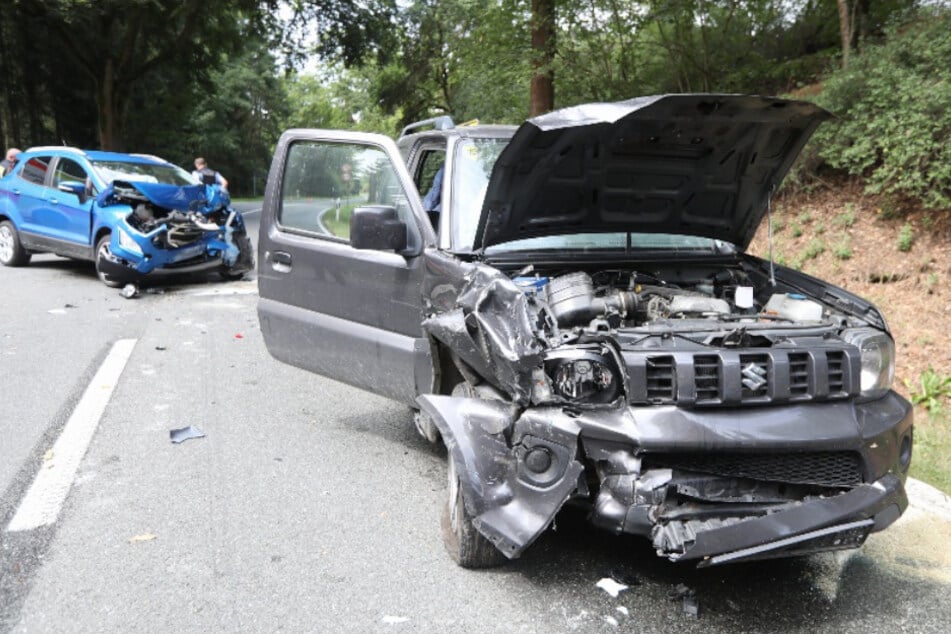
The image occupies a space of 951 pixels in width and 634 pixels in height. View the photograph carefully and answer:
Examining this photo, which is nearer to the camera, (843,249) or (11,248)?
(843,249)

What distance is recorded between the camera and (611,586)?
3.33m

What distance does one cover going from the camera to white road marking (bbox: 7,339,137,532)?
12.8 ft

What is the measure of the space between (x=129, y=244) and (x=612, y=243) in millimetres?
7850

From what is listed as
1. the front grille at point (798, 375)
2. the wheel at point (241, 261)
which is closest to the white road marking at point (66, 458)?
the front grille at point (798, 375)

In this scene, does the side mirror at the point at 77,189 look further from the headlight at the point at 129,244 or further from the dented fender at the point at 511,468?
the dented fender at the point at 511,468

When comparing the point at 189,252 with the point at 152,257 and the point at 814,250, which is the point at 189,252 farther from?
the point at 814,250

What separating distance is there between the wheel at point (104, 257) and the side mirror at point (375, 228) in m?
7.69

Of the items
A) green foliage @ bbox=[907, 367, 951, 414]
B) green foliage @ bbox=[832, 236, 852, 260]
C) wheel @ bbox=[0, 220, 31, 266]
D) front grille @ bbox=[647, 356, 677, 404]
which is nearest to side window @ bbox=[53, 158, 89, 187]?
wheel @ bbox=[0, 220, 31, 266]

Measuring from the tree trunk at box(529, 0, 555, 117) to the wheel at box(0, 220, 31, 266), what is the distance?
27.2 ft

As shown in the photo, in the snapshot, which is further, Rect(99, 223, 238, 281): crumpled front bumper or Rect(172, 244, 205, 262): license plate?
Rect(172, 244, 205, 262): license plate

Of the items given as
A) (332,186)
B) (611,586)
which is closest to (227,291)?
(332,186)

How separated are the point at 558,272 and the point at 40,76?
31.9m

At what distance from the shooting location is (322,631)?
9.76ft

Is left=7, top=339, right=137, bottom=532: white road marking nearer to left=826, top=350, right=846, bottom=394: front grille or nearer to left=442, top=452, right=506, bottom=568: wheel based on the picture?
left=442, top=452, right=506, bottom=568: wheel
